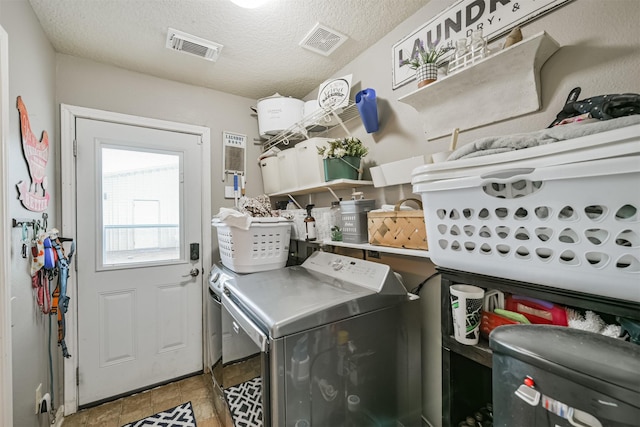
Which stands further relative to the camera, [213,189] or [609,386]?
[213,189]

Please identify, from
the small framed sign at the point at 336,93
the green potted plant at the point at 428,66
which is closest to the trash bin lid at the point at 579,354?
the green potted plant at the point at 428,66

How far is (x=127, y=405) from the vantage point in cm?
196

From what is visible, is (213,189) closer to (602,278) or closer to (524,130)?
(524,130)

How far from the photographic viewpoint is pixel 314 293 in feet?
4.04

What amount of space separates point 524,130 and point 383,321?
98 cm

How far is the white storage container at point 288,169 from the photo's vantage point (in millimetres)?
2074

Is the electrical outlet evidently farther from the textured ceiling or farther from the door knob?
the textured ceiling

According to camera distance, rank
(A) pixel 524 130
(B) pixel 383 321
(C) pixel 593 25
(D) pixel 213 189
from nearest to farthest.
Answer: (C) pixel 593 25 → (A) pixel 524 130 → (B) pixel 383 321 → (D) pixel 213 189

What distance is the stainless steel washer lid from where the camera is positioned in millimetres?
1029

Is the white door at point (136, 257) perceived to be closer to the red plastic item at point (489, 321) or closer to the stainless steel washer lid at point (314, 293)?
the stainless steel washer lid at point (314, 293)

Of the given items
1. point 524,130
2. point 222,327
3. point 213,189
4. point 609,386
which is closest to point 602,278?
point 609,386

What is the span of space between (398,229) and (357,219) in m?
0.30

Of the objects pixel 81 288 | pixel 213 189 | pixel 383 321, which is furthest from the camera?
pixel 213 189

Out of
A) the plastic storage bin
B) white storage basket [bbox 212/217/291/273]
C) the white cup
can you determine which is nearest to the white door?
white storage basket [bbox 212/217/291/273]
